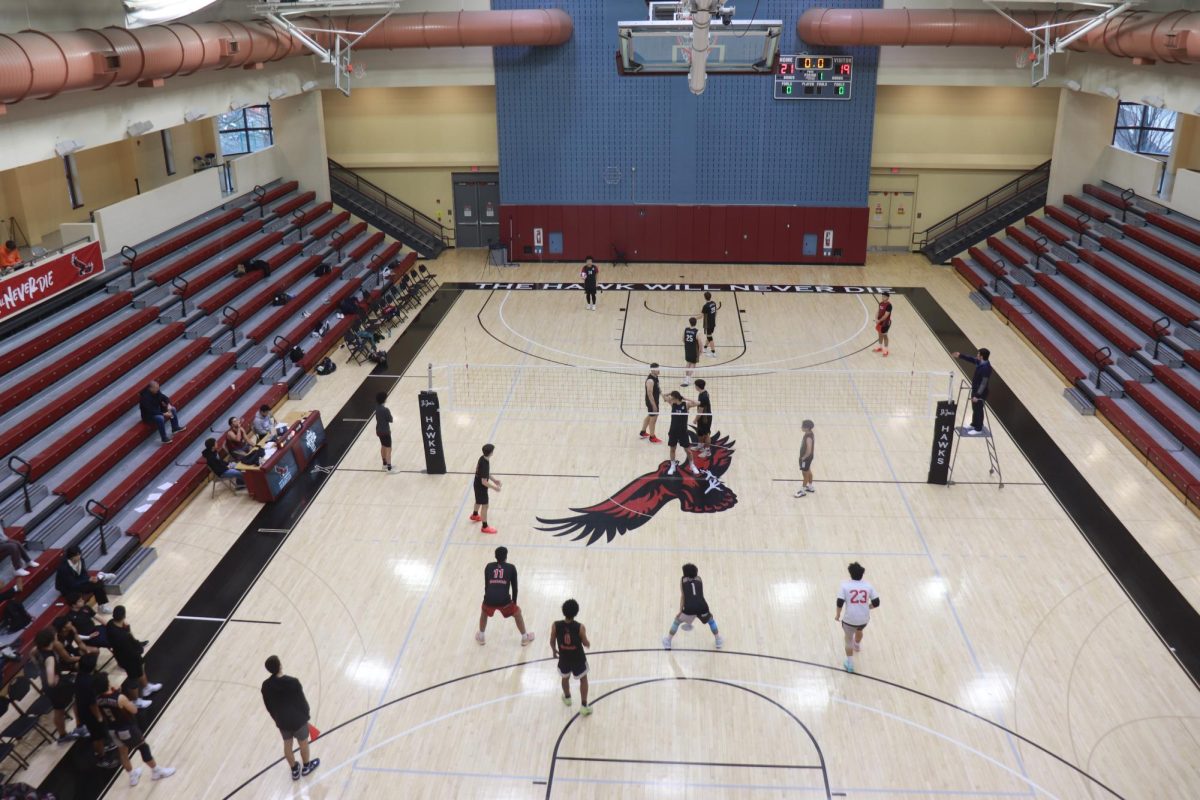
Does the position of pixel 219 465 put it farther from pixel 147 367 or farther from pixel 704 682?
pixel 704 682

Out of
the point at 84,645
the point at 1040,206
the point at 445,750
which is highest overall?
the point at 1040,206

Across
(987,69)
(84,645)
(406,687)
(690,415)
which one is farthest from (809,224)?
(84,645)

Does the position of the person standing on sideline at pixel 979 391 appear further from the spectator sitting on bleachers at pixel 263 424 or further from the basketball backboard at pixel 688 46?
the spectator sitting on bleachers at pixel 263 424

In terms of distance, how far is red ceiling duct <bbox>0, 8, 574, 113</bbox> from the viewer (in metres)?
14.3

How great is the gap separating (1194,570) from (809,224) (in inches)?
733

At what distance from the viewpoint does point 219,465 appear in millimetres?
16453

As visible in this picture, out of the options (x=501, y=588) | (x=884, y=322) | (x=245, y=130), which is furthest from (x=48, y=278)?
(x=884, y=322)

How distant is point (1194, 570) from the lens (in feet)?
46.4

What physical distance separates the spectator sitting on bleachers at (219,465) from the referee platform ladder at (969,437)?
12.3 m

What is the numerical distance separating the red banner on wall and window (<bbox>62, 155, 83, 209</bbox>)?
5620 mm

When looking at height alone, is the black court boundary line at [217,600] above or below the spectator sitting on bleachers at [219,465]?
below

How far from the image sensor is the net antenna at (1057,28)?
2006cm

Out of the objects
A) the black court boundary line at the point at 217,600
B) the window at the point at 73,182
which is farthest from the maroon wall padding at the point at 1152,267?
the window at the point at 73,182

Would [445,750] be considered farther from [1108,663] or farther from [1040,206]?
[1040,206]
